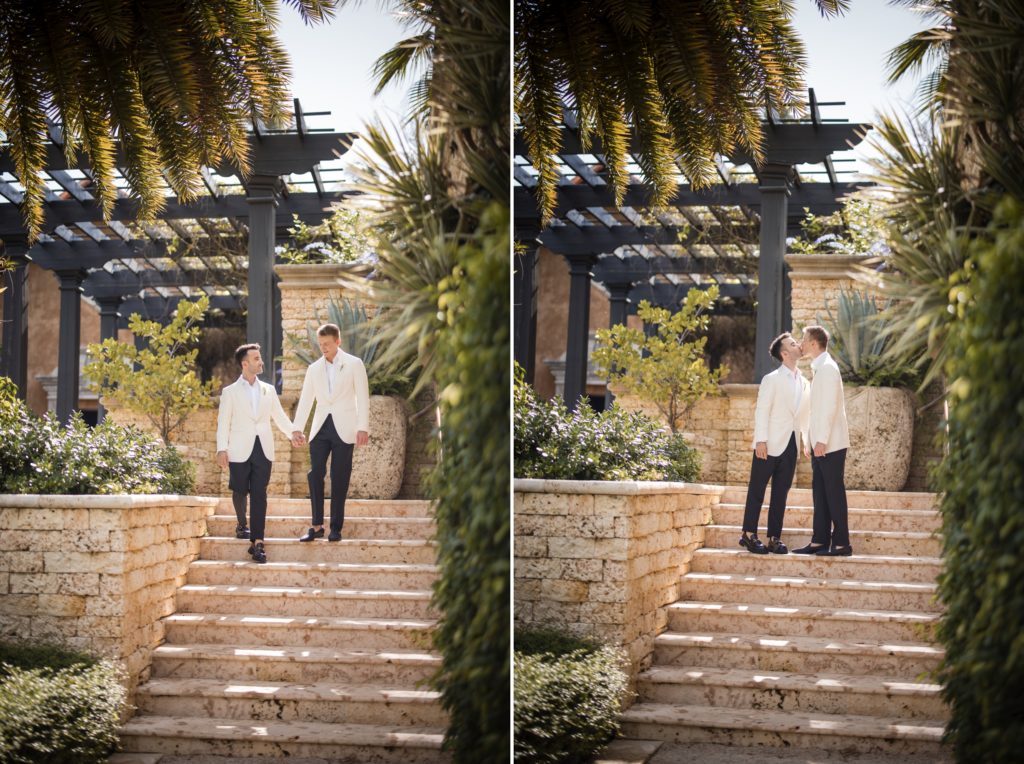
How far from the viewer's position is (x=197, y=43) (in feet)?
12.1

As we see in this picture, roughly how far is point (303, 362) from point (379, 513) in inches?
22.9

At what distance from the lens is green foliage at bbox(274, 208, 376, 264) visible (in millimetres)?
3525

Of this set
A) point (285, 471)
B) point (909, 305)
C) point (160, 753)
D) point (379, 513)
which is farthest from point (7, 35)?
point (909, 305)

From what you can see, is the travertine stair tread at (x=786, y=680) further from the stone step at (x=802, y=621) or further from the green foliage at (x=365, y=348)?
the green foliage at (x=365, y=348)

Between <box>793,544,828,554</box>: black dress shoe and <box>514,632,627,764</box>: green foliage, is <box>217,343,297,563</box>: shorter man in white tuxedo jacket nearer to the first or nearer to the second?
<box>514,632,627,764</box>: green foliage

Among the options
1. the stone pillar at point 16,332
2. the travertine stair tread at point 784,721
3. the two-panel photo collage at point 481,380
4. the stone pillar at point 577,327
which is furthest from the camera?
the stone pillar at point 577,327

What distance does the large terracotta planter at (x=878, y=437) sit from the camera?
3.19 m

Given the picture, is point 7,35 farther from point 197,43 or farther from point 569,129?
point 569,129

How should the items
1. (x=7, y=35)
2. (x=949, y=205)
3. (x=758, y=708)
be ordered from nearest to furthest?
(x=949, y=205), (x=758, y=708), (x=7, y=35)

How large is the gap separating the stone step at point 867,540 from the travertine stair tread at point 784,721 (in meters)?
0.51

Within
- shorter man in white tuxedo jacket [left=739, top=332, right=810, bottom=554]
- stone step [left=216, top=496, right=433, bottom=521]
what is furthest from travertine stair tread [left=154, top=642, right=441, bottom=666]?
shorter man in white tuxedo jacket [left=739, top=332, right=810, bottom=554]

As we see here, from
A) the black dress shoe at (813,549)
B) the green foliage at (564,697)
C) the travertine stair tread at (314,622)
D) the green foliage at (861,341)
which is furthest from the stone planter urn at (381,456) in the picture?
the green foliage at (861,341)

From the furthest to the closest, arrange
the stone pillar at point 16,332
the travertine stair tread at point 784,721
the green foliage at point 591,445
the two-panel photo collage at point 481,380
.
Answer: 1. the green foliage at point 591,445
2. the stone pillar at point 16,332
3. the two-panel photo collage at point 481,380
4. the travertine stair tread at point 784,721

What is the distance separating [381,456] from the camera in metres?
3.59
